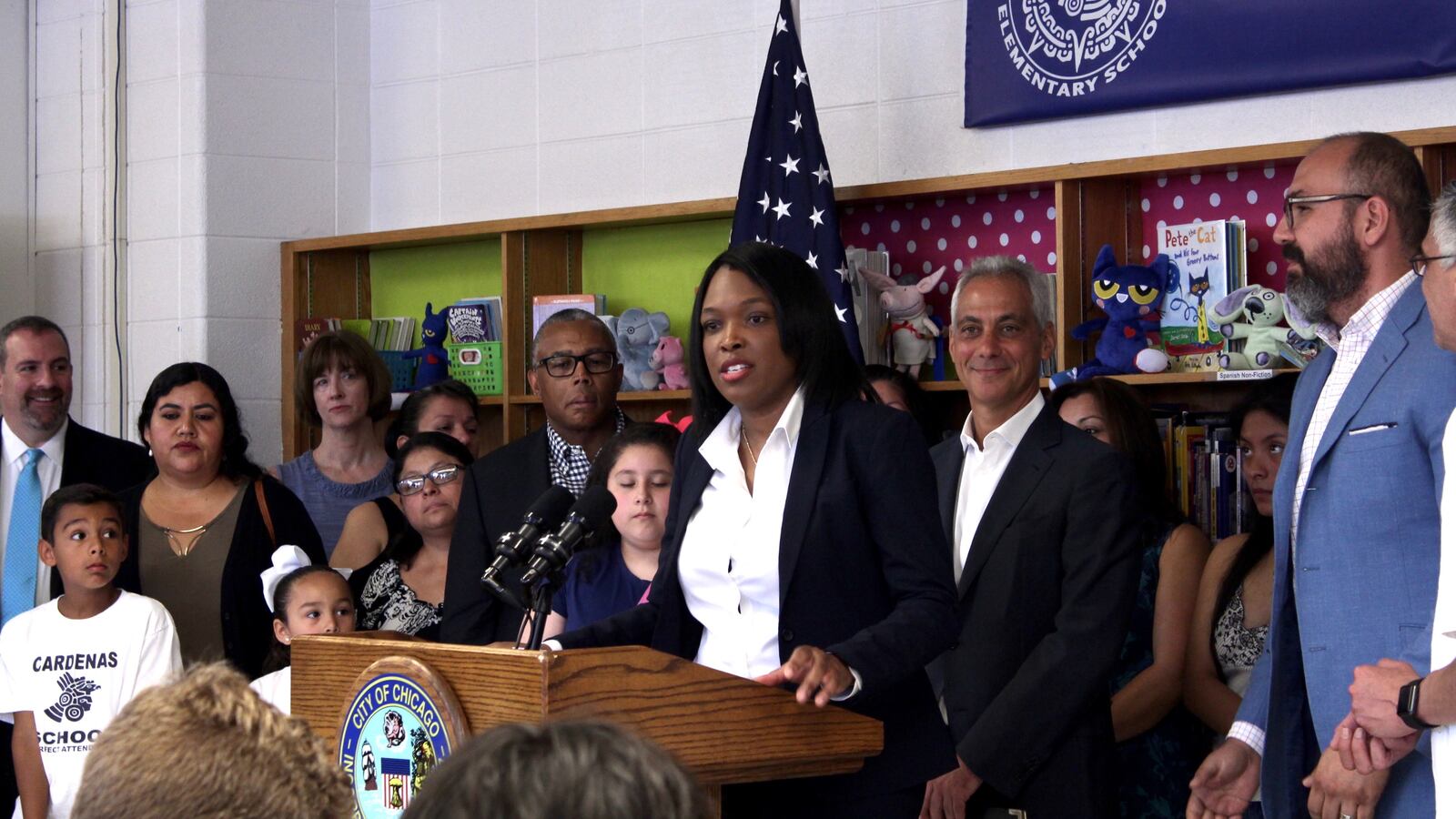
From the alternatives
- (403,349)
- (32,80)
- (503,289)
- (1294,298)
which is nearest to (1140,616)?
(1294,298)

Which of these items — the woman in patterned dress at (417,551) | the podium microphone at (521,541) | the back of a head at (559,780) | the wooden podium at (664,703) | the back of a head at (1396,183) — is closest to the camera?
the back of a head at (559,780)

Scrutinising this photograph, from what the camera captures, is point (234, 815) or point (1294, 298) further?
point (1294, 298)

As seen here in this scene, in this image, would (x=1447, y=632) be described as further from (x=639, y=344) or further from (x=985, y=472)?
(x=639, y=344)

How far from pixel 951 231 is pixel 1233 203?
799 mm

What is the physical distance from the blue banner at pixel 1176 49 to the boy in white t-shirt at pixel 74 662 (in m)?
2.53

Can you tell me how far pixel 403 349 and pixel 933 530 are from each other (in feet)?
12.4

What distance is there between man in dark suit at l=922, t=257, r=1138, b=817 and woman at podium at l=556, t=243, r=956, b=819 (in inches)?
20.5

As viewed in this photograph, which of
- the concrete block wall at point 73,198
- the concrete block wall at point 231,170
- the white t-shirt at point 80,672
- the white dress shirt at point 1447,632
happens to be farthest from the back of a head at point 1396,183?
the concrete block wall at point 73,198

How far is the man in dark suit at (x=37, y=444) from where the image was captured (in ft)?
13.6

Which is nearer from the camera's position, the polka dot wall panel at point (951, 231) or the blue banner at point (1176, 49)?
the blue banner at point (1176, 49)

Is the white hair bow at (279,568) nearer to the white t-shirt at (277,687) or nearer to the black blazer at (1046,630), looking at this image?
the white t-shirt at (277,687)

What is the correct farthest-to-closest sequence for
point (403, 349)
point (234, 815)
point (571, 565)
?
point (403, 349), point (571, 565), point (234, 815)

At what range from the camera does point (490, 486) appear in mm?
3455

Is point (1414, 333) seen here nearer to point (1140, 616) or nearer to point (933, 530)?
point (933, 530)
